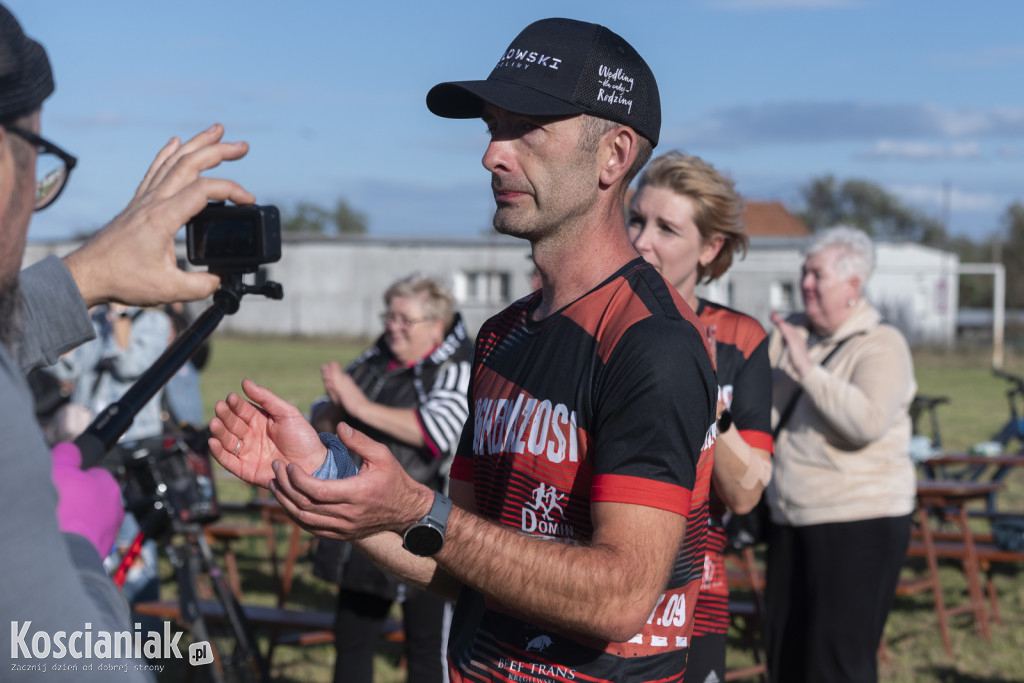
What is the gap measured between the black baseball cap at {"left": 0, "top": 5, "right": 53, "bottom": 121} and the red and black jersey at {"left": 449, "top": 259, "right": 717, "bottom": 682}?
3.32 feet

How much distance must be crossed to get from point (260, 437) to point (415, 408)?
2779 millimetres

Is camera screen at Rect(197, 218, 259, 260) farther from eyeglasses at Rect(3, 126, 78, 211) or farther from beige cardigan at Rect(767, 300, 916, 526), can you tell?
beige cardigan at Rect(767, 300, 916, 526)

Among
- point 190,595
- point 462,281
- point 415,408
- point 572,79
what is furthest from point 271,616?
Result: point 462,281

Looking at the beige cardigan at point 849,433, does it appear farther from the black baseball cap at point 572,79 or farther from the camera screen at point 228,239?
the camera screen at point 228,239

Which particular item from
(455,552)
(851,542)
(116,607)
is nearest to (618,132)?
(455,552)

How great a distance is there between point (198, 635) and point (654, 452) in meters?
3.16

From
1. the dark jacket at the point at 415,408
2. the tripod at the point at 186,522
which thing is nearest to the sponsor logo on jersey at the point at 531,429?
the dark jacket at the point at 415,408

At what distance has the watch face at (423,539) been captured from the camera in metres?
1.65

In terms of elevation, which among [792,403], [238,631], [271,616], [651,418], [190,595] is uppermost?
[651,418]

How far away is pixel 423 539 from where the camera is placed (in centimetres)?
166

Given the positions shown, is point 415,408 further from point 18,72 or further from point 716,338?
point 18,72

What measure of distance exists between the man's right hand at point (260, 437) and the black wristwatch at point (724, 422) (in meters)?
1.38

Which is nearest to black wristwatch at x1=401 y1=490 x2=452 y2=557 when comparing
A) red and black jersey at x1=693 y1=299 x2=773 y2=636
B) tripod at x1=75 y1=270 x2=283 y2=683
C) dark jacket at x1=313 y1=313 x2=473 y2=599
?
red and black jersey at x1=693 y1=299 x2=773 y2=636

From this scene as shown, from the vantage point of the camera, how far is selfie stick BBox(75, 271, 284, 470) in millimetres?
1713
